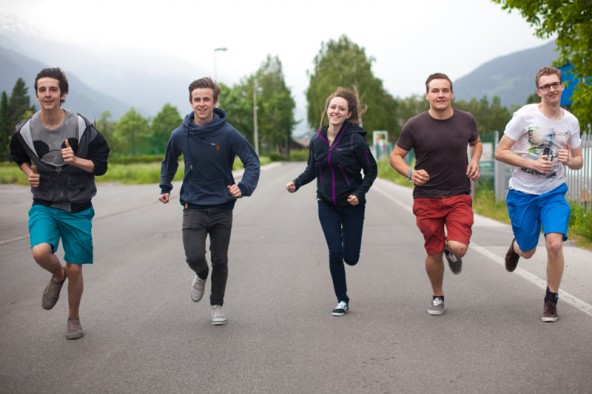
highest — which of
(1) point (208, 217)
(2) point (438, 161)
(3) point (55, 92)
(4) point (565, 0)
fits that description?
(4) point (565, 0)

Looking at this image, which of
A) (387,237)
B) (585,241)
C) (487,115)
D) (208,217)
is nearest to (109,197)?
(387,237)

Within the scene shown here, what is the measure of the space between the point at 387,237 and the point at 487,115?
395ft

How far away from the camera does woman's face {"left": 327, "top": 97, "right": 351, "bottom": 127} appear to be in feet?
18.6

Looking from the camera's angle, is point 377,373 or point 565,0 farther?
point 565,0

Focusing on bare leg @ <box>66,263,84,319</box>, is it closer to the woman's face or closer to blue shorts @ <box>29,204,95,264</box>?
blue shorts @ <box>29,204,95,264</box>

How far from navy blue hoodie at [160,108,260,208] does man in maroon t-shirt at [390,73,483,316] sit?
120 centimetres

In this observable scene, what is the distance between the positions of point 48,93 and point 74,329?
1651 millimetres

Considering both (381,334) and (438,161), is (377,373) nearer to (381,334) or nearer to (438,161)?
(381,334)

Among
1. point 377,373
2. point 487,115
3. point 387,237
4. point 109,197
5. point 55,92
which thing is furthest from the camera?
point 487,115

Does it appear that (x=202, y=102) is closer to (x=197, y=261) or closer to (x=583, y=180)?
(x=197, y=261)

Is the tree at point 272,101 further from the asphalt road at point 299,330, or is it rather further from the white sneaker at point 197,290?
the white sneaker at point 197,290

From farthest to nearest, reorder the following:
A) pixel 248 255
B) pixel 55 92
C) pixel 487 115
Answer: pixel 487 115 → pixel 248 255 → pixel 55 92

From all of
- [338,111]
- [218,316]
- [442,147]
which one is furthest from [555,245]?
[218,316]

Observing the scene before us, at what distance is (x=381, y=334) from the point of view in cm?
503
